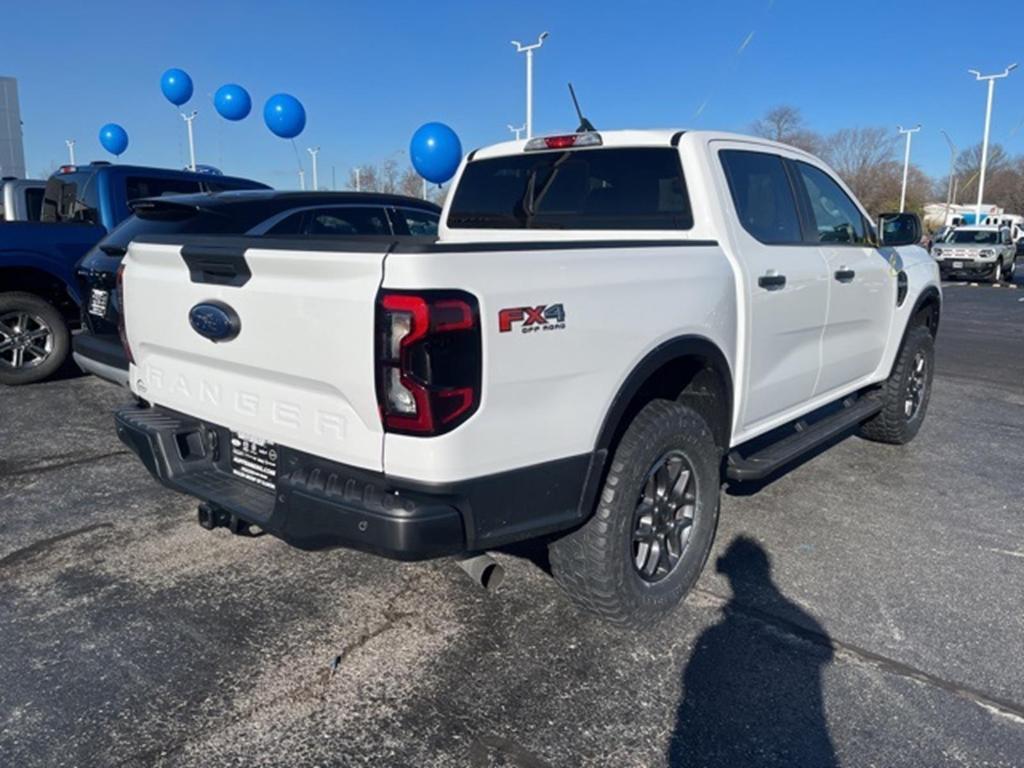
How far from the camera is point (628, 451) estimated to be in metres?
2.84

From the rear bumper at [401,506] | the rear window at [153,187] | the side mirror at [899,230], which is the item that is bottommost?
the rear bumper at [401,506]

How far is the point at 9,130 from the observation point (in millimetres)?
28688

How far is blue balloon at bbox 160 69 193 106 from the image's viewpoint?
21.4 m

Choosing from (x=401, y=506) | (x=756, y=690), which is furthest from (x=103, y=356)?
(x=756, y=690)

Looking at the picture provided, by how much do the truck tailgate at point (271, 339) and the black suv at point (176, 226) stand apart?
2.35 m

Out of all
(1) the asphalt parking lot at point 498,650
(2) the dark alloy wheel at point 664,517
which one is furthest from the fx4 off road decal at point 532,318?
(1) the asphalt parking lot at point 498,650

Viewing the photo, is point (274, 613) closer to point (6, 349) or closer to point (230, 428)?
point (230, 428)

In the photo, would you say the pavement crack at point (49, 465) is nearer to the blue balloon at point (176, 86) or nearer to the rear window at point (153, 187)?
the rear window at point (153, 187)

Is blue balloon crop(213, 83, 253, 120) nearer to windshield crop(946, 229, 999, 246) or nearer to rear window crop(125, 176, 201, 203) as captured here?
rear window crop(125, 176, 201, 203)

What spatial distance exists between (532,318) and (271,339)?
85 centimetres

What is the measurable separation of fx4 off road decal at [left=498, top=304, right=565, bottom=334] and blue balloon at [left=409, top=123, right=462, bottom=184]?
52.5 feet

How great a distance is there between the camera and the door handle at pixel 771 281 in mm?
3473

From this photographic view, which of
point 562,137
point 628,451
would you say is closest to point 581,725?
point 628,451

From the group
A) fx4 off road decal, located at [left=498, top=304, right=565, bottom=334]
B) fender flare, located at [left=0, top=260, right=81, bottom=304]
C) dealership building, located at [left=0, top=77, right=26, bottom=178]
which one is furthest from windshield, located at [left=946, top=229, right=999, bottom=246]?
dealership building, located at [left=0, top=77, right=26, bottom=178]
